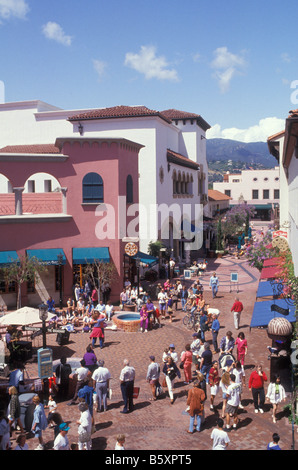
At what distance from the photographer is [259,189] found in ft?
333

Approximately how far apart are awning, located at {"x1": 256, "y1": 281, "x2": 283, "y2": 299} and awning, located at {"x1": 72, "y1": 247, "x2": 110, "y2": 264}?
384 inches

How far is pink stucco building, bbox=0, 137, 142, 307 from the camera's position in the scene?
1083 inches

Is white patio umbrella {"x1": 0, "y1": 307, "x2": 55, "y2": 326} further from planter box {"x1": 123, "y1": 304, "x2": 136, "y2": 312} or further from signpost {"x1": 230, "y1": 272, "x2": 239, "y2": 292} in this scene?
signpost {"x1": 230, "y1": 272, "x2": 239, "y2": 292}

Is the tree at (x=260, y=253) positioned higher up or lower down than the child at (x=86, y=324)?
higher up

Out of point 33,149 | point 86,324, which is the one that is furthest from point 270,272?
point 33,149

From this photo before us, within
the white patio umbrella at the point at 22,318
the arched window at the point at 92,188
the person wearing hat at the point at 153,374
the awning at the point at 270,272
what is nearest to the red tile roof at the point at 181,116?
the arched window at the point at 92,188

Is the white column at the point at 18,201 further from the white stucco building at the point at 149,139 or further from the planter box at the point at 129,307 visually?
the planter box at the point at 129,307

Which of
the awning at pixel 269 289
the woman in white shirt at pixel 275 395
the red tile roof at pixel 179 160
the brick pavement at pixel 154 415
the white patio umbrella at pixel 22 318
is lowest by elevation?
the brick pavement at pixel 154 415

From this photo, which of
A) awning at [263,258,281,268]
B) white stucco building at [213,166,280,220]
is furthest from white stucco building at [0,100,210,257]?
white stucco building at [213,166,280,220]

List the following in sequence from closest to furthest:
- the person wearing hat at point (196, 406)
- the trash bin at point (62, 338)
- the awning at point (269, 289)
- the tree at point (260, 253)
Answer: the person wearing hat at point (196, 406)
the awning at point (269, 289)
the trash bin at point (62, 338)
the tree at point (260, 253)

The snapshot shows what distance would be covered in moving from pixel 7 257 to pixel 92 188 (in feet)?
20.5

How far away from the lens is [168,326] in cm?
2419

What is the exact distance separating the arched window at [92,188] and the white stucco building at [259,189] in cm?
7248

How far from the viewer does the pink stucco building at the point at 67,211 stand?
1083 inches
